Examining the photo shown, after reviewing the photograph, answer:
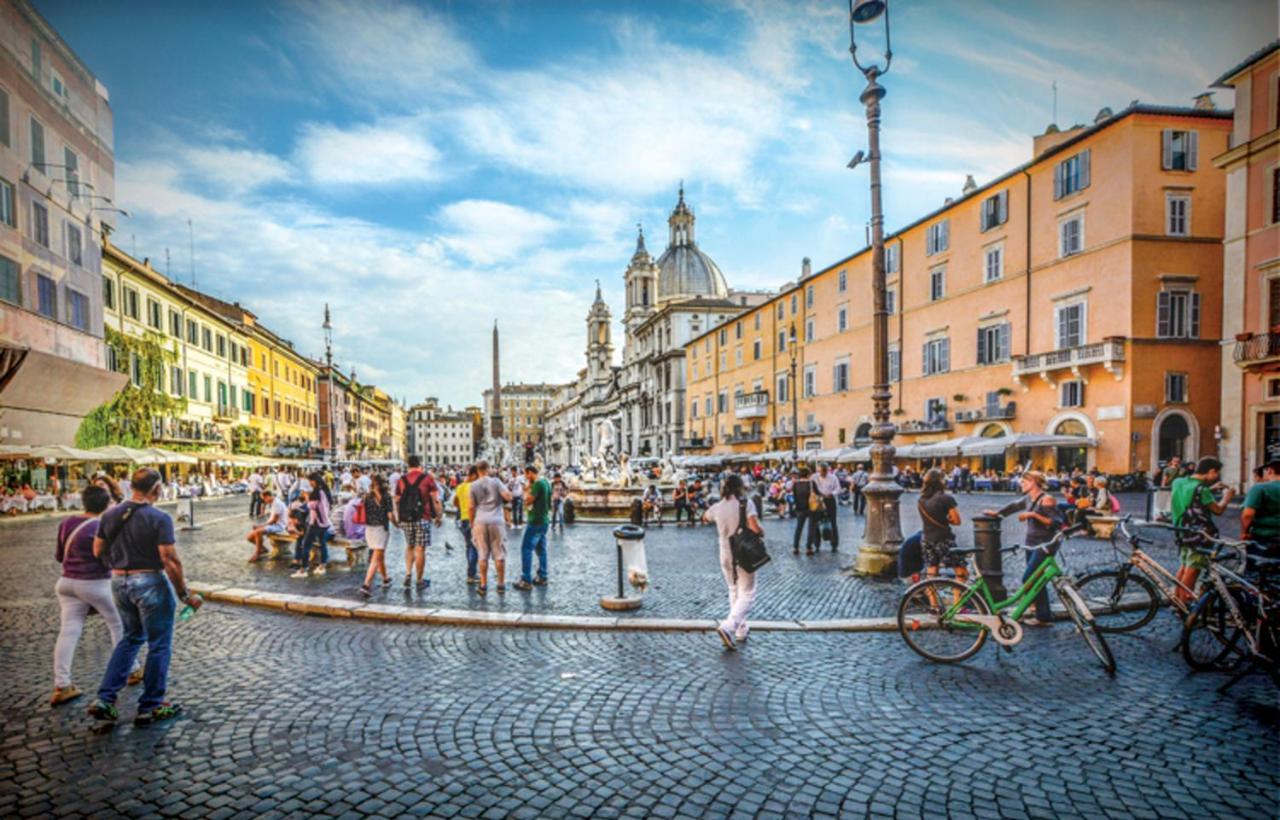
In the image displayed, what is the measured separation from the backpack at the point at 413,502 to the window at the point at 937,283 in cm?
3031

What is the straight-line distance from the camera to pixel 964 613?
5402 millimetres

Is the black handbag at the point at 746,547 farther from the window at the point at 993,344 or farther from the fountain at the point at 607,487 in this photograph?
the window at the point at 993,344

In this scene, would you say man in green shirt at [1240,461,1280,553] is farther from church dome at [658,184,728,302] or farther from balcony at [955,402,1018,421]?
church dome at [658,184,728,302]

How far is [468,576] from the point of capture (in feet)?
30.0

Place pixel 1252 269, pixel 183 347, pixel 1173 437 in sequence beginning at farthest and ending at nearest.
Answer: pixel 183 347 → pixel 1173 437 → pixel 1252 269

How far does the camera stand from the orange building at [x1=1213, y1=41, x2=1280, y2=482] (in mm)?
19062

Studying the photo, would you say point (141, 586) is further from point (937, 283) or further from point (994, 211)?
point (937, 283)

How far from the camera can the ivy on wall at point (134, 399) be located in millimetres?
27297

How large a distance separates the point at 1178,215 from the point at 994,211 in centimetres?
708

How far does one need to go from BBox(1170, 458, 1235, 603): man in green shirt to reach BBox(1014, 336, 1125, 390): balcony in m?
18.9

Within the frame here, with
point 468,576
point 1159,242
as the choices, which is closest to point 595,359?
point 1159,242

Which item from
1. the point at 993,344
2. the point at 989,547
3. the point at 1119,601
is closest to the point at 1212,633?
the point at 1119,601

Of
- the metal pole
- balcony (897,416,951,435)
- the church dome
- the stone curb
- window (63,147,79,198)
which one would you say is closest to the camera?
the stone curb

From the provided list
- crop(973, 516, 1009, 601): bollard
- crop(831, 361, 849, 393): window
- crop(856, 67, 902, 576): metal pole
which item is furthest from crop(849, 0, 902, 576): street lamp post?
crop(831, 361, 849, 393): window
